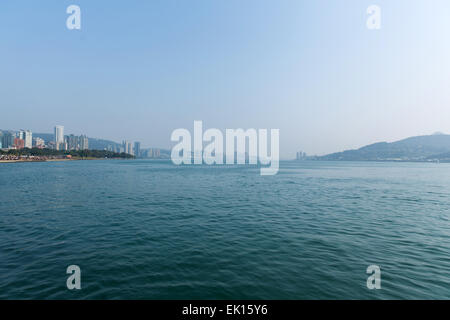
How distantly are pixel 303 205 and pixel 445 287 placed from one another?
54.4 ft

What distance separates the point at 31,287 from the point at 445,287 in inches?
702

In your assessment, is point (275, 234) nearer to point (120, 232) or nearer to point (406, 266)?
point (406, 266)

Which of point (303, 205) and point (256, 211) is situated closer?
point (256, 211)

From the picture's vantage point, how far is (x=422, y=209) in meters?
24.4

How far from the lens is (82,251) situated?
11938 millimetres

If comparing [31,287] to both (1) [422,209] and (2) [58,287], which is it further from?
(1) [422,209]

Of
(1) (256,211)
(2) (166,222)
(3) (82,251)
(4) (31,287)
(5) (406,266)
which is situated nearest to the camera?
(4) (31,287)

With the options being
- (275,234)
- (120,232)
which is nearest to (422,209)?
(275,234)

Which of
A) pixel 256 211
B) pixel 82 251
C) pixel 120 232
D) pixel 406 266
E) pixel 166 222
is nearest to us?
pixel 406 266

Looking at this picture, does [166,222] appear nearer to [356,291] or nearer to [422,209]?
[356,291]
